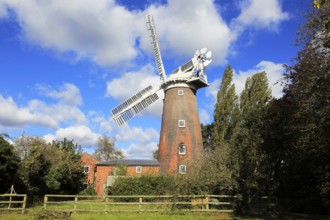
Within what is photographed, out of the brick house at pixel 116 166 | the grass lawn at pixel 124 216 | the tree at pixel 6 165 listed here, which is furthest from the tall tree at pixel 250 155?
the brick house at pixel 116 166

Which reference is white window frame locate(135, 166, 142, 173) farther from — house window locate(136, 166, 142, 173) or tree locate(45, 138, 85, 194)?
tree locate(45, 138, 85, 194)

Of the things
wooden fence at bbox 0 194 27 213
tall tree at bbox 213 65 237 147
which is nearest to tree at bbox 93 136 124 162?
tall tree at bbox 213 65 237 147

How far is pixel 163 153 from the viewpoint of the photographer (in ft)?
112

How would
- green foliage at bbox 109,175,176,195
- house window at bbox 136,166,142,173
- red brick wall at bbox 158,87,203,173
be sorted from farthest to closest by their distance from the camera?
house window at bbox 136,166,142,173 → red brick wall at bbox 158,87,203,173 → green foliage at bbox 109,175,176,195

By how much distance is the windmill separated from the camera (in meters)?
33.7

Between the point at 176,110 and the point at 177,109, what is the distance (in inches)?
6.0

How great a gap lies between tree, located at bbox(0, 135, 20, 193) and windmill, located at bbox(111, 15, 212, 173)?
15.3 metres

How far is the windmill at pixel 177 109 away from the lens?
111 feet

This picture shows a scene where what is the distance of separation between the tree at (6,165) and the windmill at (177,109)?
50.2 ft

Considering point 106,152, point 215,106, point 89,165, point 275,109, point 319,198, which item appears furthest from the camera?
point 106,152

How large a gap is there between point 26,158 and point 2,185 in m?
4.80

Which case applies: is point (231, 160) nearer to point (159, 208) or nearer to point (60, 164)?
point (159, 208)

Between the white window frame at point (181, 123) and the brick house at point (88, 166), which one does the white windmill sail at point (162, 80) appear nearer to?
the white window frame at point (181, 123)

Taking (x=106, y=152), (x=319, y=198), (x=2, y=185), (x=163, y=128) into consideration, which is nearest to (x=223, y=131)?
(x=163, y=128)
